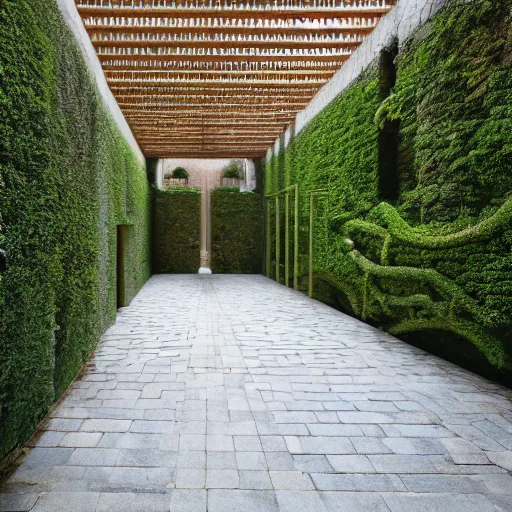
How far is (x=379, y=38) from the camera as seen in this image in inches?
233

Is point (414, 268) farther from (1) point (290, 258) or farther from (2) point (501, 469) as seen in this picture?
(1) point (290, 258)

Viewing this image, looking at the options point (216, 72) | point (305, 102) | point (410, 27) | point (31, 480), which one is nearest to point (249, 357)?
point (31, 480)

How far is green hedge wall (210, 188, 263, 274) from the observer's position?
1622cm

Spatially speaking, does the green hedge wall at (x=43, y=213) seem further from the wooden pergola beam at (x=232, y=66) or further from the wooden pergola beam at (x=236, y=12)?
the wooden pergola beam at (x=232, y=66)

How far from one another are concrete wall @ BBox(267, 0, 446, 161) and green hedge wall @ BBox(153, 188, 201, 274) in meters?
8.08

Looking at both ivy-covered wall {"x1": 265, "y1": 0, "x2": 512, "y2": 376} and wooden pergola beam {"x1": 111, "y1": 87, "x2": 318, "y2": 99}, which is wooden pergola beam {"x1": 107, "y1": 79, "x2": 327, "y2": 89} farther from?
ivy-covered wall {"x1": 265, "y1": 0, "x2": 512, "y2": 376}

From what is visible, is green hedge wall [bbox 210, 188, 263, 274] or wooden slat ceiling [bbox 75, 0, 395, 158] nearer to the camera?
wooden slat ceiling [bbox 75, 0, 395, 158]

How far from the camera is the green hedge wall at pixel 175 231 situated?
1592 centimetres

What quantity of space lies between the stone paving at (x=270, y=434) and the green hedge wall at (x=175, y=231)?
10822 millimetres

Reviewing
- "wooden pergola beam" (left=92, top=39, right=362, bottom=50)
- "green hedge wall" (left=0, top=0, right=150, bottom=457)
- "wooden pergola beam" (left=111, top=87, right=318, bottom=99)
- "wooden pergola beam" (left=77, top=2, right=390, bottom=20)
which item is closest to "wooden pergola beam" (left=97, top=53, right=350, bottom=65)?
"wooden pergola beam" (left=92, top=39, right=362, bottom=50)

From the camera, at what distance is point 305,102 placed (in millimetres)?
9117

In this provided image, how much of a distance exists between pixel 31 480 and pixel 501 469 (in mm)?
2690

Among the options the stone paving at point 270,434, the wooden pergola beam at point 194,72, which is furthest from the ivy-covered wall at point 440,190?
the wooden pergola beam at point 194,72

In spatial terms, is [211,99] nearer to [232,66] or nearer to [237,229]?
[232,66]
